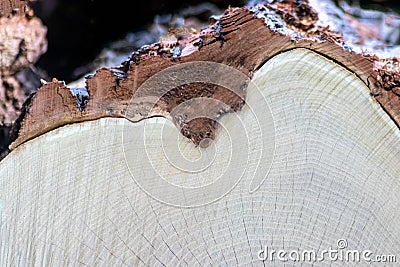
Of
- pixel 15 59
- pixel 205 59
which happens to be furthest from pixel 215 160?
pixel 15 59

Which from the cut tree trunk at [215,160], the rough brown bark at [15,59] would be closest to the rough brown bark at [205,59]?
the cut tree trunk at [215,160]

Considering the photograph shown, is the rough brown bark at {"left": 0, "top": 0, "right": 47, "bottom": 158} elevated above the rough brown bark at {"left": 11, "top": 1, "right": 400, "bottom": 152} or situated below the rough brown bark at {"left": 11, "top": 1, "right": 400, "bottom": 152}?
above

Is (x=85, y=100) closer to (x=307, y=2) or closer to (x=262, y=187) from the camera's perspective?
(x=262, y=187)

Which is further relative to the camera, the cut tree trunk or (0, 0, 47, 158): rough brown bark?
(0, 0, 47, 158): rough brown bark

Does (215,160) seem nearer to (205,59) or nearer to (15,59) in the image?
(205,59)

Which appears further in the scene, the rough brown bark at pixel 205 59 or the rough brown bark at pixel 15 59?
the rough brown bark at pixel 15 59

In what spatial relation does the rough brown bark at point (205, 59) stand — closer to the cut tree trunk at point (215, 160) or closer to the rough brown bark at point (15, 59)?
the cut tree trunk at point (215, 160)

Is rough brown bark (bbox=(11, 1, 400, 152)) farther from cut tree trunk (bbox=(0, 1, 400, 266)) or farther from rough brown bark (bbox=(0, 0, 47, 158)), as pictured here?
rough brown bark (bbox=(0, 0, 47, 158))

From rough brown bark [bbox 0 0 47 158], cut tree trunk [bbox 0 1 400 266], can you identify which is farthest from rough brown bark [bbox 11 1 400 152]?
rough brown bark [bbox 0 0 47 158]
